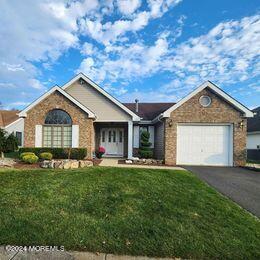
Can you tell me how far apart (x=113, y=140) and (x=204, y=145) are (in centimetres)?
757

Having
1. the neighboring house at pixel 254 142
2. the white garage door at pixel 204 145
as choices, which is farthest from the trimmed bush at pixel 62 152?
the neighboring house at pixel 254 142

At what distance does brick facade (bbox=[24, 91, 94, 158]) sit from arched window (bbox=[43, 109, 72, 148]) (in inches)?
11.7

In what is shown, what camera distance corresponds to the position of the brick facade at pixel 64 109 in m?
15.7

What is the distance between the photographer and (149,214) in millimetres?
5285

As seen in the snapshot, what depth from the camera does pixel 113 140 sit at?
19703 millimetres

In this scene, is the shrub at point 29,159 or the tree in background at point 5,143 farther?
the tree in background at point 5,143

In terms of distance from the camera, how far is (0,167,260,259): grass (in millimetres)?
4055

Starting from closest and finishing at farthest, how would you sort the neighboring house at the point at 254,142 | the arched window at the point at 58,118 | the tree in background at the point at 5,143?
1. the tree in background at the point at 5,143
2. the arched window at the point at 58,118
3. the neighboring house at the point at 254,142

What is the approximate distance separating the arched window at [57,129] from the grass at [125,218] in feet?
26.8

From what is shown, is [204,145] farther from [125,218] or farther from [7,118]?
[7,118]

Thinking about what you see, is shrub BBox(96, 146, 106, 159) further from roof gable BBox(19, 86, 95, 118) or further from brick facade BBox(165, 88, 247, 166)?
brick facade BBox(165, 88, 247, 166)

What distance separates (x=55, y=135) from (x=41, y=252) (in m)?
12.6

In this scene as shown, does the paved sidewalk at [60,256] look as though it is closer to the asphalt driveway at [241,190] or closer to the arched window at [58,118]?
the asphalt driveway at [241,190]

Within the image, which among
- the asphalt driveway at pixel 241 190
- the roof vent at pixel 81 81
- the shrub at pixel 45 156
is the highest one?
the roof vent at pixel 81 81
